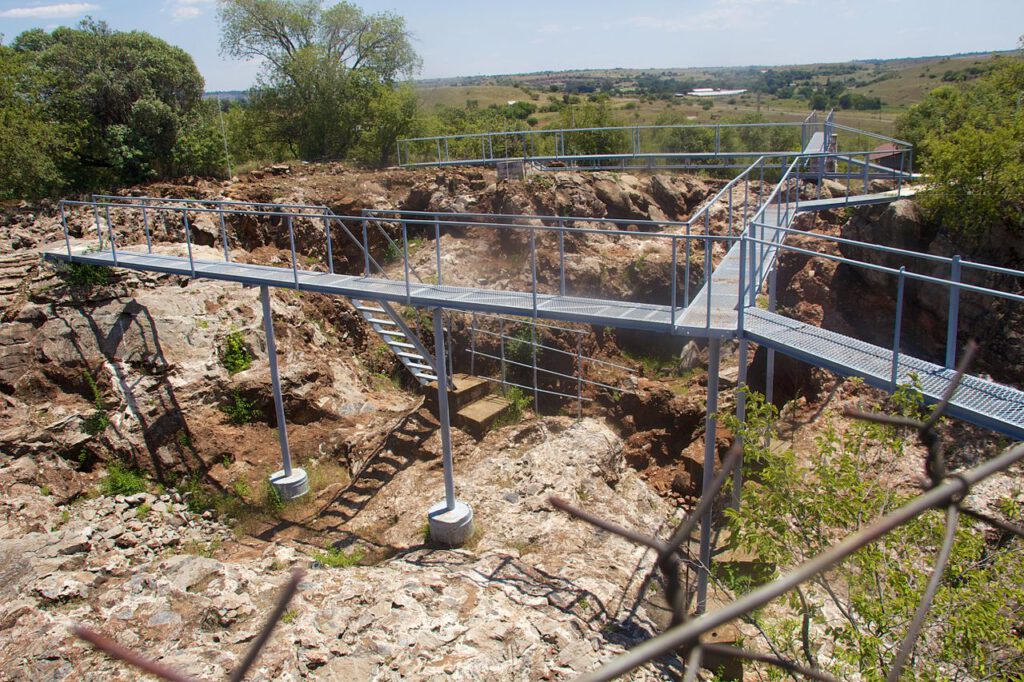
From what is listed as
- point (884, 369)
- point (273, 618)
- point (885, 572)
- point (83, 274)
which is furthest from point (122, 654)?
point (83, 274)

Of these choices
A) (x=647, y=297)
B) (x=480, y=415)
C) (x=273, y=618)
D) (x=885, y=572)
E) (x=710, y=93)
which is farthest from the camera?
(x=710, y=93)

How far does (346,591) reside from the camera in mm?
9070

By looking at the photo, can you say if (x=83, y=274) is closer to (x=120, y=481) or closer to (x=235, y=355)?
(x=235, y=355)

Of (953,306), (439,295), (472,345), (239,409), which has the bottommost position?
(239,409)

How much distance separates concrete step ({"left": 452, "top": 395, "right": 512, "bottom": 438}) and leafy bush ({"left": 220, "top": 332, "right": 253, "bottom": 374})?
430 cm

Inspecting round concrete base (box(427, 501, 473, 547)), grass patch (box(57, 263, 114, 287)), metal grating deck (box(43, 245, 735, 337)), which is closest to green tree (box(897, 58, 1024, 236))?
metal grating deck (box(43, 245, 735, 337))

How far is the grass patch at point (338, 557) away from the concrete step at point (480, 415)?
3.69 metres

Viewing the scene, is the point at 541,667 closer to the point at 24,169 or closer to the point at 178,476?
the point at 178,476

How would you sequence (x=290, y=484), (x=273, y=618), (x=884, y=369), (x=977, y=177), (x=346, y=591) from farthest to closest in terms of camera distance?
(x=977, y=177)
(x=290, y=484)
(x=346, y=591)
(x=884, y=369)
(x=273, y=618)

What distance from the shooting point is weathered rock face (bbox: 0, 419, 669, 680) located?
25.9 ft

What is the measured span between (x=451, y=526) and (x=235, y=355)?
245 inches

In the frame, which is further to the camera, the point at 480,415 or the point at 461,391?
the point at 461,391

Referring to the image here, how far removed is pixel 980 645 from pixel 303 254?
16925mm

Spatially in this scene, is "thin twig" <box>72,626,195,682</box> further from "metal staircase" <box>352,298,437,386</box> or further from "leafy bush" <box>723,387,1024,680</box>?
"metal staircase" <box>352,298,437,386</box>
